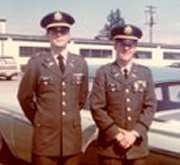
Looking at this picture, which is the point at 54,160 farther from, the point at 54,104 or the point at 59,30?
the point at 59,30

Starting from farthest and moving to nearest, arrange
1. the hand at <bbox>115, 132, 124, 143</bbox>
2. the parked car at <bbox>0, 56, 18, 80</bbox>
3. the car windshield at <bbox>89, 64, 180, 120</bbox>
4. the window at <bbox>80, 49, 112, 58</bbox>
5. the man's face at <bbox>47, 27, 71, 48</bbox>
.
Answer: the window at <bbox>80, 49, 112, 58</bbox> < the parked car at <bbox>0, 56, 18, 80</bbox> < the car windshield at <bbox>89, 64, 180, 120</bbox> < the man's face at <bbox>47, 27, 71, 48</bbox> < the hand at <bbox>115, 132, 124, 143</bbox>

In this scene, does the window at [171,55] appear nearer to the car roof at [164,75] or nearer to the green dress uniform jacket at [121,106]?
the car roof at [164,75]

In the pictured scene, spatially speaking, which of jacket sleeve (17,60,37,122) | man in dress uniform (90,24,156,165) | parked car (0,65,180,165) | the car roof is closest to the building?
parked car (0,65,180,165)

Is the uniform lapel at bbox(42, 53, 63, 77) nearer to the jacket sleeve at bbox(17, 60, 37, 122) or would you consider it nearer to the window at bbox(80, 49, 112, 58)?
the jacket sleeve at bbox(17, 60, 37, 122)

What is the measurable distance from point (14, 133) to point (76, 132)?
2056 millimetres

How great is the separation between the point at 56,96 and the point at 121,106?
0.48 m

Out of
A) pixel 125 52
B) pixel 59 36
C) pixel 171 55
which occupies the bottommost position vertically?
pixel 171 55

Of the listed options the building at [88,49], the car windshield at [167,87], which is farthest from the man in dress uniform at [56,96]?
the building at [88,49]

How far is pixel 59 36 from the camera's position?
404cm

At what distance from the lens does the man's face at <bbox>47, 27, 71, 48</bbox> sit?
4027 millimetres

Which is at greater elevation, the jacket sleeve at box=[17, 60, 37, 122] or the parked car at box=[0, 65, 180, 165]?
the jacket sleeve at box=[17, 60, 37, 122]

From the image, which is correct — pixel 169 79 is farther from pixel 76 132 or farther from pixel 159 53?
pixel 159 53

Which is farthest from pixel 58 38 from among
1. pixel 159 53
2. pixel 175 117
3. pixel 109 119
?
pixel 159 53

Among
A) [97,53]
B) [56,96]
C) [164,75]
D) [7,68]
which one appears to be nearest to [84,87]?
[56,96]
